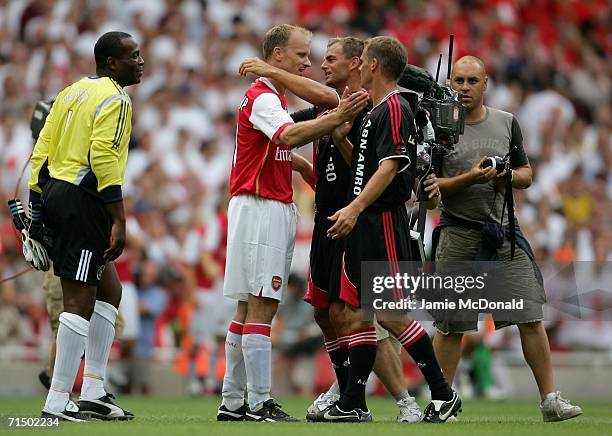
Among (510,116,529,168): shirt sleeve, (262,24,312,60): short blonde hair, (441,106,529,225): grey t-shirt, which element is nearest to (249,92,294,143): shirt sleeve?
(262,24,312,60): short blonde hair

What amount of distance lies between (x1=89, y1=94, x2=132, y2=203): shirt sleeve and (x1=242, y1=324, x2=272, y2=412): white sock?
1.28m

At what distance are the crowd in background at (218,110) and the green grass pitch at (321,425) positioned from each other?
10.1 ft

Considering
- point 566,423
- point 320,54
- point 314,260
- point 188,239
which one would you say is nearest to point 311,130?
point 314,260

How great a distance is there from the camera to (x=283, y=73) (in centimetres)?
862

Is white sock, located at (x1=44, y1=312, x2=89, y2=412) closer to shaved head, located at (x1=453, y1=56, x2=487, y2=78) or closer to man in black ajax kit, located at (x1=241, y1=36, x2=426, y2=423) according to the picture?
man in black ajax kit, located at (x1=241, y1=36, x2=426, y2=423)

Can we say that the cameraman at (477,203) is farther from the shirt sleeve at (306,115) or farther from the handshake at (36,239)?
the handshake at (36,239)

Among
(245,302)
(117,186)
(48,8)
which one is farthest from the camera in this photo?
(48,8)

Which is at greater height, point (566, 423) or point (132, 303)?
point (132, 303)

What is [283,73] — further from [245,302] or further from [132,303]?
[132,303]

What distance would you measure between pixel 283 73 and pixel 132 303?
6.14 metres

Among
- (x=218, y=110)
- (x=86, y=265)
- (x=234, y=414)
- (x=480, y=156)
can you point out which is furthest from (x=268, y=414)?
(x=218, y=110)

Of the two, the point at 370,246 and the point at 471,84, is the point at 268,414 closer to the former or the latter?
the point at 370,246

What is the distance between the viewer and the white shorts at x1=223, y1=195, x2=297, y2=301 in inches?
337

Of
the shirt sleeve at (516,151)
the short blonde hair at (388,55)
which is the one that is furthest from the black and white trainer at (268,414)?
the shirt sleeve at (516,151)
